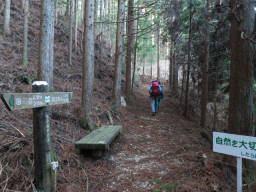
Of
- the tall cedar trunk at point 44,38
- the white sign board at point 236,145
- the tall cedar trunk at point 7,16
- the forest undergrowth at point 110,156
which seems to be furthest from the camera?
the tall cedar trunk at point 7,16

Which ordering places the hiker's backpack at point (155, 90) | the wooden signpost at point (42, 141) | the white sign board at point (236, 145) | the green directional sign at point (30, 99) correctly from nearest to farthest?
the green directional sign at point (30, 99), the white sign board at point (236, 145), the wooden signpost at point (42, 141), the hiker's backpack at point (155, 90)

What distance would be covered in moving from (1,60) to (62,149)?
668 cm

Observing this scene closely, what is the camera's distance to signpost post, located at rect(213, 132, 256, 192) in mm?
3141

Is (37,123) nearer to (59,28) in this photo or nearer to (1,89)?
(1,89)

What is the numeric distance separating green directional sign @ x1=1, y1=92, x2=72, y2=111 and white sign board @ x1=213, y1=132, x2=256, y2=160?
9.17ft

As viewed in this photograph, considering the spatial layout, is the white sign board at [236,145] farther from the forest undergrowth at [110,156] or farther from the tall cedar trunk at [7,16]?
the tall cedar trunk at [7,16]

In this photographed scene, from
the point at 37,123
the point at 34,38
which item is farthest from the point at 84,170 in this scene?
the point at 34,38

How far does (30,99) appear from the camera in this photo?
320 cm

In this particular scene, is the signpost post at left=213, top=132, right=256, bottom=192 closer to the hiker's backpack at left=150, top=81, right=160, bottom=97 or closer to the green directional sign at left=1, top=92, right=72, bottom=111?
the green directional sign at left=1, top=92, right=72, bottom=111

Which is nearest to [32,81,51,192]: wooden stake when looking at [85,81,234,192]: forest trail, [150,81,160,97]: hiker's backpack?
[85,81,234,192]: forest trail

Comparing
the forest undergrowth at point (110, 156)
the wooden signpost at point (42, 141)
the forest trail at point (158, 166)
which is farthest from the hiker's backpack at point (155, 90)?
the wooden signpost at point (42, 141)

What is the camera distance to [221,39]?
12.2m

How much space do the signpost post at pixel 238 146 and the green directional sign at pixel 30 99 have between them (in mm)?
2796

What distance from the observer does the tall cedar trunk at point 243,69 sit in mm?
4754
